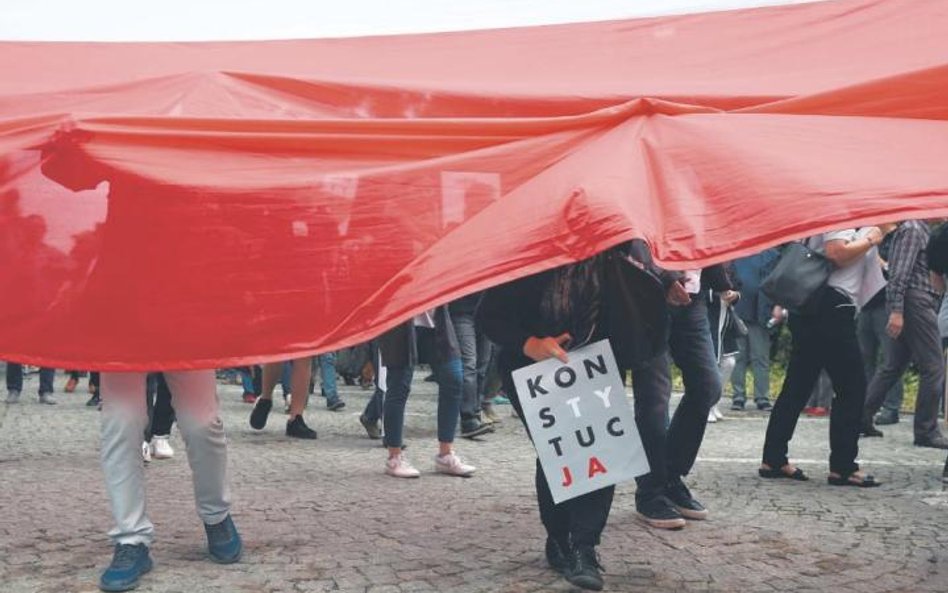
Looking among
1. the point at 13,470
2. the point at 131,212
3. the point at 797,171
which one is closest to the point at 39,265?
the point at 131,212

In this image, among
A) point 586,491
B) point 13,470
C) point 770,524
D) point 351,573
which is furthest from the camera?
point 13,470

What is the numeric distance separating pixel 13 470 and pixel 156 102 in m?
3.79

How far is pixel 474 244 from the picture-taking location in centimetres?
429

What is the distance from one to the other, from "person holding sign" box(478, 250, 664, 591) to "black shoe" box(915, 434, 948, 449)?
5.25 m

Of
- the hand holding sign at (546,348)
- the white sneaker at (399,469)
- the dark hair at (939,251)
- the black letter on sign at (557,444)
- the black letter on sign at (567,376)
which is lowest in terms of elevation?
the white sneaker at (399,469)

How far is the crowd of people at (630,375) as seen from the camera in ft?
16.5

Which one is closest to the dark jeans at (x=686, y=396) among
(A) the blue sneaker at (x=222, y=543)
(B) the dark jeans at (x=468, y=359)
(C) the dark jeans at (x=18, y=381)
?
(A) the blue sneaker at (x=222, y=543)

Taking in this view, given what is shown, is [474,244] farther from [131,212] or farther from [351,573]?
[351,573]

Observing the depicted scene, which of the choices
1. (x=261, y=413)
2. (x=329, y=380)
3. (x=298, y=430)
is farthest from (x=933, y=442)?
(x=329, y=380)

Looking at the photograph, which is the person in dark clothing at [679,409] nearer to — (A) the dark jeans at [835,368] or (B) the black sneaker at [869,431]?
(A) the dark jeans at [835,368]

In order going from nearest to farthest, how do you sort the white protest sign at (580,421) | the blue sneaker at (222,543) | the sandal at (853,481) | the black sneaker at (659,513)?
1. the white protest sign at (580,421)
2. the blue sneaker at (222,543)
3. the black sneaker at (659,513)
4. the sandal at (853,481)

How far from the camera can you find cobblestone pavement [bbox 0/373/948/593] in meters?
5.18

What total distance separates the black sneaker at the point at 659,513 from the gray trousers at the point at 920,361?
153 inches

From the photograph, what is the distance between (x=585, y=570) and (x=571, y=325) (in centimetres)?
94
